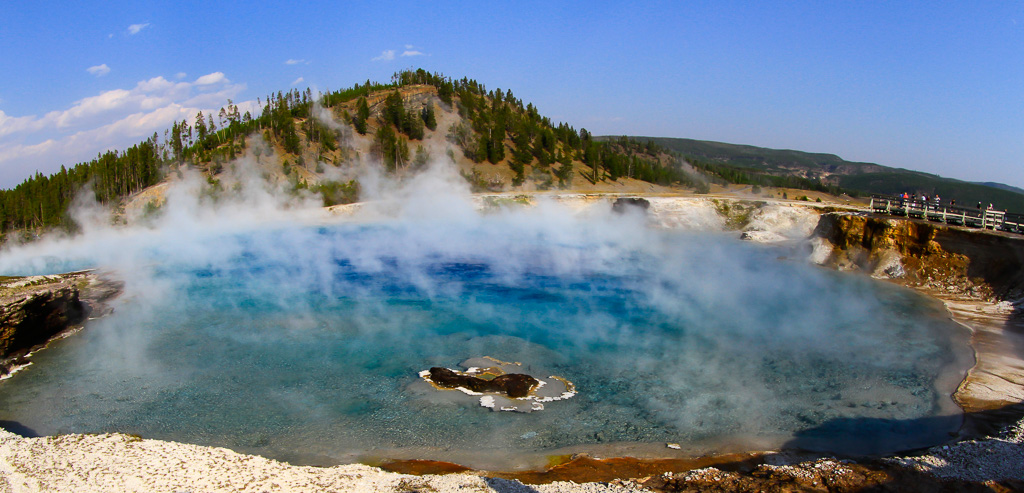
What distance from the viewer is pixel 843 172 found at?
407ft

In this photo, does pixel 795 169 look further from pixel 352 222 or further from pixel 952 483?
pixel 952 483

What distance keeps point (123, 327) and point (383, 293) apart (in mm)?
6802

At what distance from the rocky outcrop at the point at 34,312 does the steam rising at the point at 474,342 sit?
692 millimetres

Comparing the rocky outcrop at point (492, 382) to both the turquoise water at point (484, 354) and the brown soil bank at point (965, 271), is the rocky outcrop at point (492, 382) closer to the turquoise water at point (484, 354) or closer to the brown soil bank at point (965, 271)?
the turquoise water at point (484, 354)

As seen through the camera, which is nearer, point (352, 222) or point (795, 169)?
point (352, 222)

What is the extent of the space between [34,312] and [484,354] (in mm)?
10425

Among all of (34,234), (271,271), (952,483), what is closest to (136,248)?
(271,271)

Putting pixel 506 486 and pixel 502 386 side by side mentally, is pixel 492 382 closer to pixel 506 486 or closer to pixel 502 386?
pixel 502 386

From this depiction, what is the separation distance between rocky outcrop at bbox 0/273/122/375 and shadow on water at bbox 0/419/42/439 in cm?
295

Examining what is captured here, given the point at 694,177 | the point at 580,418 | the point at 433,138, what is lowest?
the point at 580,418

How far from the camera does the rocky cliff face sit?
16203 mm

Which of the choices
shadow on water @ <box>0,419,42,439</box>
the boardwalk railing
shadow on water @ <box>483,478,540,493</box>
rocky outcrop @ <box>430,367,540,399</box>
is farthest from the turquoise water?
the boardwalk railing

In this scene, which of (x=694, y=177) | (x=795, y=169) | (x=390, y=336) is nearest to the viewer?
(x=390, y=336)

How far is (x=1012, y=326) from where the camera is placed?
44.5 ft
